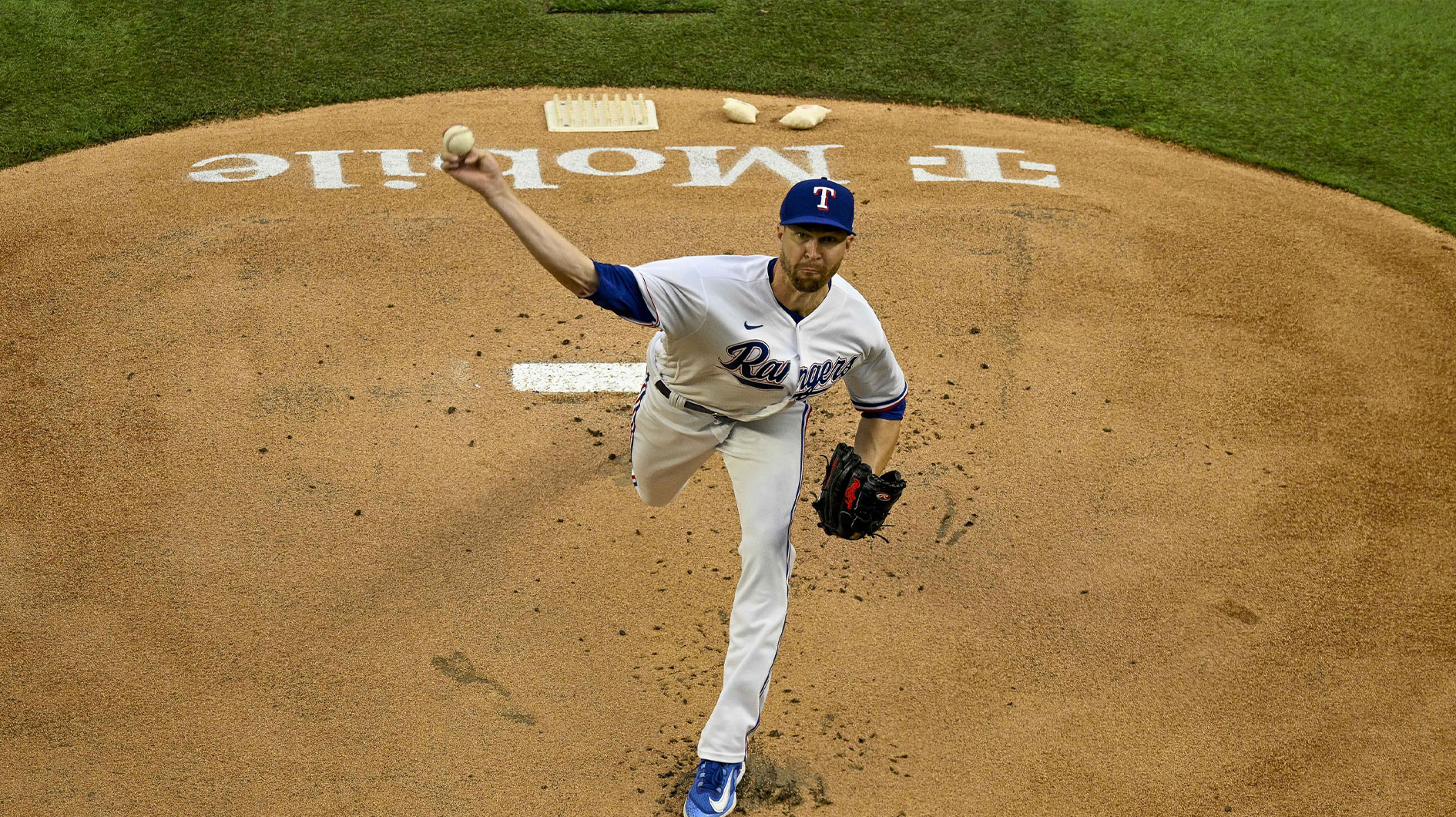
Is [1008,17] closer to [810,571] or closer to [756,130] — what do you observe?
[756,130]

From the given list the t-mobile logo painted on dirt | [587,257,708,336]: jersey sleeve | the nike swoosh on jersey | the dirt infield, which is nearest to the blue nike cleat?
the nike swoosh on jersey

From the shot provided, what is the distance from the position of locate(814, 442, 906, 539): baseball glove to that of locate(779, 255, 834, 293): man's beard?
63cm

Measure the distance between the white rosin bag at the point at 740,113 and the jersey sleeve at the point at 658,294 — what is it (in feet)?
16.8

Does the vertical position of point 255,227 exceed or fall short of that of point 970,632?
it exceeds it

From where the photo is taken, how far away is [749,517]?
14.3 feet

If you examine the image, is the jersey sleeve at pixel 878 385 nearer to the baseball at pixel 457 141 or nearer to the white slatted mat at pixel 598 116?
the baseball at pixel 457 141

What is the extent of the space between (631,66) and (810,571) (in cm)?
571

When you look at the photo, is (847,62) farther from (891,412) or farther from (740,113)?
(891,412)

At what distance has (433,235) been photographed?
7.56 meters

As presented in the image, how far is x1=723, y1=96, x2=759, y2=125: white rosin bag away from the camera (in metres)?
9.03

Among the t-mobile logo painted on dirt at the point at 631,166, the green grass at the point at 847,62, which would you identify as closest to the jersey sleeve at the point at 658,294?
the t-mobile logo painted on dirt at the point at 631,166

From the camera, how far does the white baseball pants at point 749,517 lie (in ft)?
14.1

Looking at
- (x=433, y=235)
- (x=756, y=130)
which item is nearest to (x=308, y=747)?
(x=433, y=235)

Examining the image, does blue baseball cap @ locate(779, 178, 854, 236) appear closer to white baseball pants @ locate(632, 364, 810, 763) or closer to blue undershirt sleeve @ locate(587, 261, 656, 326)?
blue undershirt sleeve @ locate(587, 261, 656, 326)
